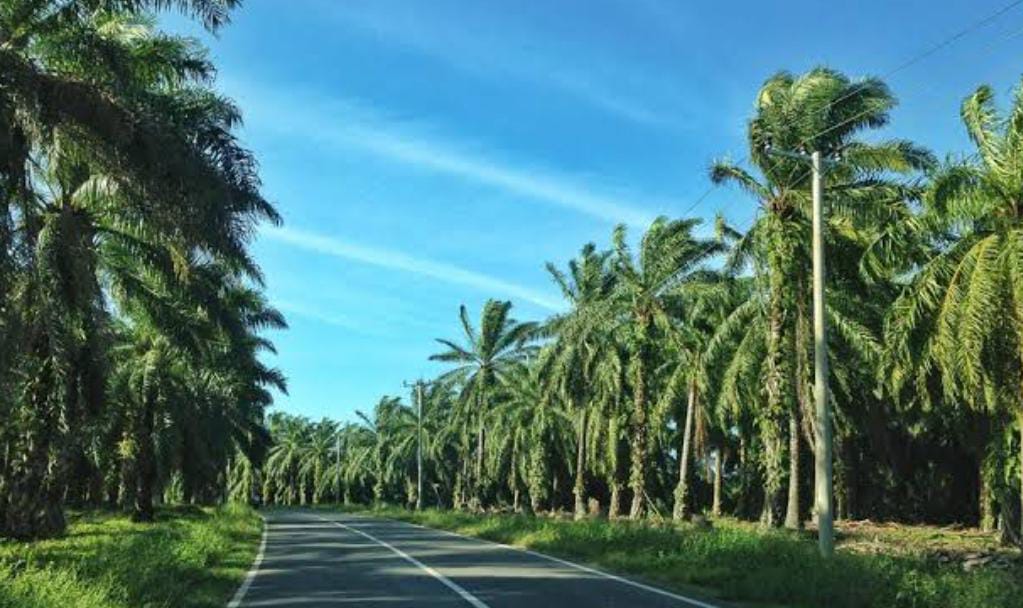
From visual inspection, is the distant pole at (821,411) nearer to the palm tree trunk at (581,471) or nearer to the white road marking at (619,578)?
the white road marking at (619,578)

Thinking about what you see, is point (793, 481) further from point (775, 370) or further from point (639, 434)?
point (639, 434)

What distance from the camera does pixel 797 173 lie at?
89.4 feet

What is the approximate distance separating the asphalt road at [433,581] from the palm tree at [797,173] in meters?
8.68

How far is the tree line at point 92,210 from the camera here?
13.9m

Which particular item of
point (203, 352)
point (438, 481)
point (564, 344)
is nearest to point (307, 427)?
point (438, 481)

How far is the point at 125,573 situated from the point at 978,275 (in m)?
15.2

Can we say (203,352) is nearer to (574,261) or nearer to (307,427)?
(574,261)

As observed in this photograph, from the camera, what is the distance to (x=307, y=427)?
14588cm

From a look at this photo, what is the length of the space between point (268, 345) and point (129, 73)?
39029mm

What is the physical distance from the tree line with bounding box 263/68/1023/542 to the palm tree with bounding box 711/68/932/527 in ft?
0.18

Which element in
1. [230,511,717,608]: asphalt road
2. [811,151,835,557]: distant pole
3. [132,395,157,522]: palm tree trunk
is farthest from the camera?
[132,395,157,522]: palm tree trunk

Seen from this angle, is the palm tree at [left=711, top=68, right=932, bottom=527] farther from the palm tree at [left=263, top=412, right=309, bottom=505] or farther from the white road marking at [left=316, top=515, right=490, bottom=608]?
the palm tree at [left=263, top=412, right=309, bottom=505]

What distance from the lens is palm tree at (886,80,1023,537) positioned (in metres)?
19.0

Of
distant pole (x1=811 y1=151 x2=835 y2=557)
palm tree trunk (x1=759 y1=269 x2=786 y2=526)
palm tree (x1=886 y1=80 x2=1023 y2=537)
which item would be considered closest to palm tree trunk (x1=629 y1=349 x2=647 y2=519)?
palm tree trunk (x1=759 y1=269 x2=786 y2=526)
